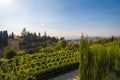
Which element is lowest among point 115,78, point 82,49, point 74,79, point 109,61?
point 74,79

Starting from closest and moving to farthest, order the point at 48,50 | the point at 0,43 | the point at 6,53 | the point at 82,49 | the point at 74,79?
1. the point at 82,49
2. the point at 74,79
3. the point at 6,53
4. the point at 48,50
5. the point at 0,43

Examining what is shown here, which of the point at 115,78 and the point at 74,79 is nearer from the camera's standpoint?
the point at 115,78

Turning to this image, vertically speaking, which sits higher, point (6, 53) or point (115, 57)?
point (115, 57)

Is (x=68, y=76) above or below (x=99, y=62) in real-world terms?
below

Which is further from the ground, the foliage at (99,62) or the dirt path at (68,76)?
the foliage at (99,62)

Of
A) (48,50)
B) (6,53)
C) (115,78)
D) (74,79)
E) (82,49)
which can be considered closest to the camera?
(115,78)

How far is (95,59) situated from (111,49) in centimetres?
111

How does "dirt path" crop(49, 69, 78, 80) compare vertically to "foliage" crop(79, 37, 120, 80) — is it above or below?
below

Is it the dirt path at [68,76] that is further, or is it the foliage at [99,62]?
the dirt path at [68,76]

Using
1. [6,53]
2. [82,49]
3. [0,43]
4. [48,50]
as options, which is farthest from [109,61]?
[0,43]

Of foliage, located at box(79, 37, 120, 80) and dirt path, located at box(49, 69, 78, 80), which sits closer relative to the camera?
foliage, located at box(79, 37, 120, 80)

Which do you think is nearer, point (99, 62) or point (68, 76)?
point (99, 62)

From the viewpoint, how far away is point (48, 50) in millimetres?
36312

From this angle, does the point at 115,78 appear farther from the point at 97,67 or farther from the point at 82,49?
the point at 82,49
